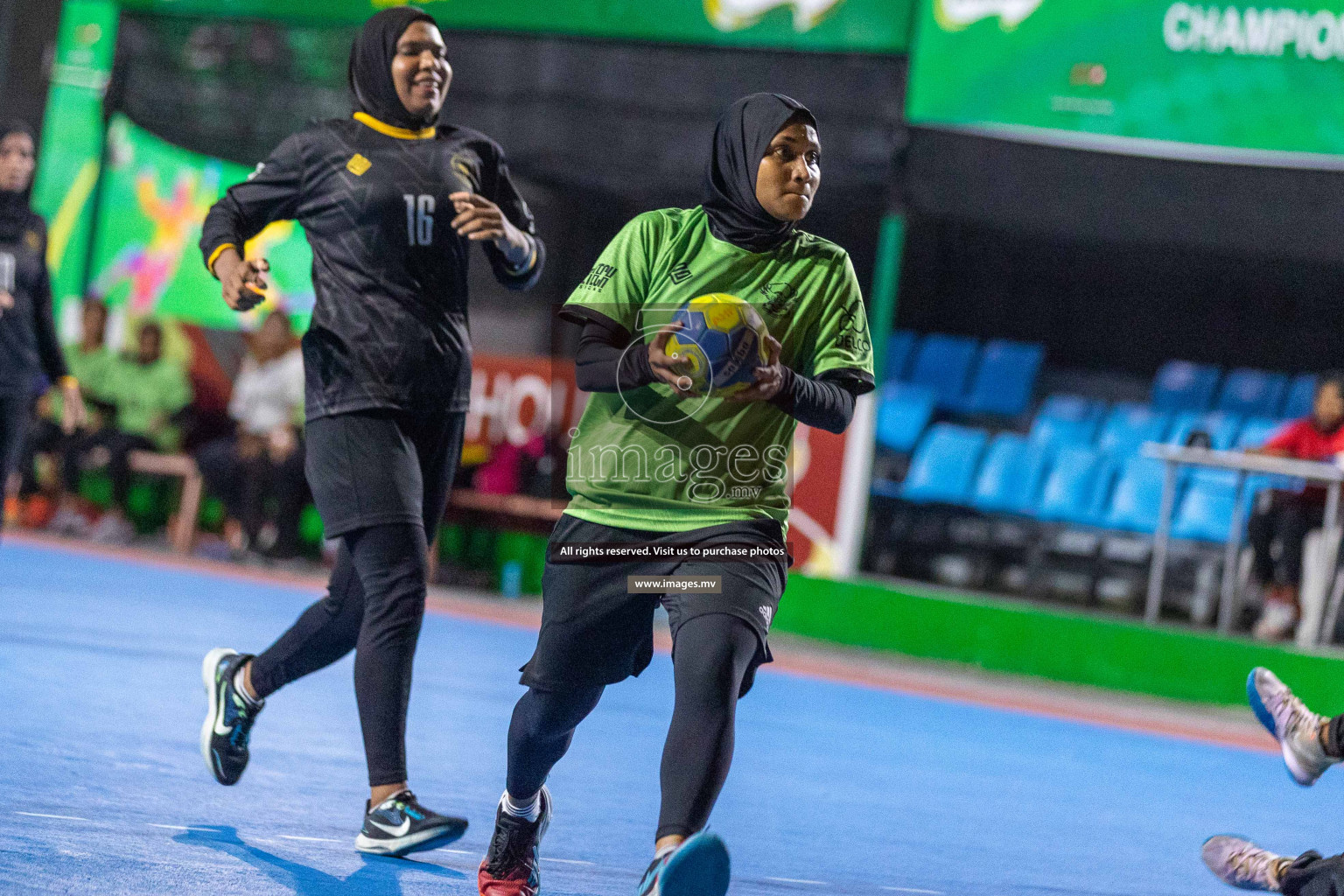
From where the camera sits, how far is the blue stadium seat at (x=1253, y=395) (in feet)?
37.3

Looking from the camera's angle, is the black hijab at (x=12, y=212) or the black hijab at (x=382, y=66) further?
the black hijab at (x=12, y=212)

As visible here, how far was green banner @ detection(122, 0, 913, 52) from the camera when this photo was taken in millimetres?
10211

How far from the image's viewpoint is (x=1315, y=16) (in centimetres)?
920

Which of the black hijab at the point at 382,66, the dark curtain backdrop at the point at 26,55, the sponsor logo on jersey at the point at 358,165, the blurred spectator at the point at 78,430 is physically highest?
the dark curtain backdrop at the point at 26,55

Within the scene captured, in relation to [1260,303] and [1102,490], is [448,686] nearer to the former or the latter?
[1102,490]

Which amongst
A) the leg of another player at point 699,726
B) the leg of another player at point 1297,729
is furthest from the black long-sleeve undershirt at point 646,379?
the leg of another player at point 1297,729

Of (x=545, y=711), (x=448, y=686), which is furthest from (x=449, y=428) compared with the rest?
(x=448, y=686)

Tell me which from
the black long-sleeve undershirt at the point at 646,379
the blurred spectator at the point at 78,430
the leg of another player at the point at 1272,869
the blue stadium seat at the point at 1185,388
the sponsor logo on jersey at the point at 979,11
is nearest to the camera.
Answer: the black long-sleeve undershirt at the point at 646,379

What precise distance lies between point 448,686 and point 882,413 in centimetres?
592

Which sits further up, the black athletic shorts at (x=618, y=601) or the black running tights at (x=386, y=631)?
the black athletic shorts at (x=618, y=601)

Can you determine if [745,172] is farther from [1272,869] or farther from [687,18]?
[687,18]

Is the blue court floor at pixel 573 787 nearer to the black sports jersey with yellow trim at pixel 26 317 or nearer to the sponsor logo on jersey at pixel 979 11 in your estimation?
the black sports jersey with yellow trim at pixel 26 317

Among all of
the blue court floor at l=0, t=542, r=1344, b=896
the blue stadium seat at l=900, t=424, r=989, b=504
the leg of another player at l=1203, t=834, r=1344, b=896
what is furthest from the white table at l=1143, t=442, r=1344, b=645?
the leg of another player at l=1203, t=834, r=1344, b=896

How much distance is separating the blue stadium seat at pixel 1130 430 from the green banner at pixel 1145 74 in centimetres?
214
